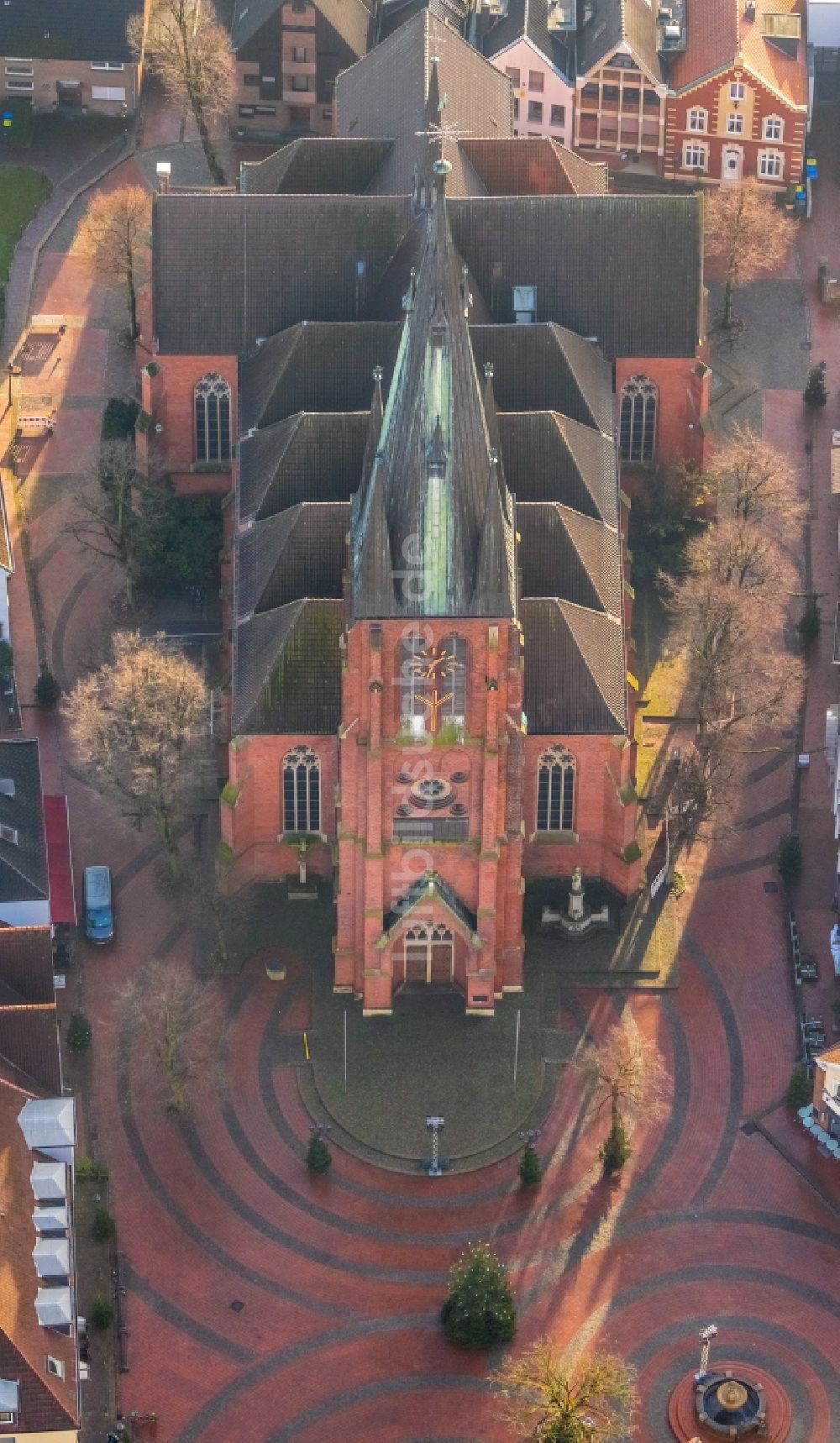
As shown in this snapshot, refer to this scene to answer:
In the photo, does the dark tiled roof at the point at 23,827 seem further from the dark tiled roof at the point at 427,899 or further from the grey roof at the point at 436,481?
the grey roof at the point at 436,481

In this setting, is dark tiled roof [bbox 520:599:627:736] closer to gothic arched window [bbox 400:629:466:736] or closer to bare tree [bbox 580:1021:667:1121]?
gothic arched window [bbox 400:629:466:736]

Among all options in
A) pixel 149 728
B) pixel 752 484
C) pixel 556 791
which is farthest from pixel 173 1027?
pixel 752 484

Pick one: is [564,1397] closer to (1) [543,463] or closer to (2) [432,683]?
(2) [432,683]

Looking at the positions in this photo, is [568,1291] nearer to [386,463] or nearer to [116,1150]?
[116,1150]

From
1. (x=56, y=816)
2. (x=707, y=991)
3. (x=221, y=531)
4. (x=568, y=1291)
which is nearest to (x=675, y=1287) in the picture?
(x=568, y=1291)

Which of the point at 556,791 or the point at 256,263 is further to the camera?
the point at 256,263

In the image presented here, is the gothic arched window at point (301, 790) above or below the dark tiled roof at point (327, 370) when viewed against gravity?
below

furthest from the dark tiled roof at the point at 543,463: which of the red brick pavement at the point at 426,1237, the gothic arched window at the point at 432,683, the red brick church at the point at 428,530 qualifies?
the gothic arched window at the point at 432,683

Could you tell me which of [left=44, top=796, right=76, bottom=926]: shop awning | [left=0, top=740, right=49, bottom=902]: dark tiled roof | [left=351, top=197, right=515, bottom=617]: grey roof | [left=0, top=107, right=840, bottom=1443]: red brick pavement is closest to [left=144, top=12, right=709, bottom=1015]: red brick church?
[left=351, top=197, right=515, bottom=617]: grey roof
